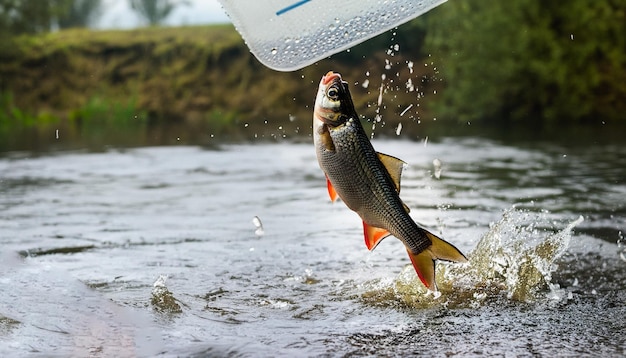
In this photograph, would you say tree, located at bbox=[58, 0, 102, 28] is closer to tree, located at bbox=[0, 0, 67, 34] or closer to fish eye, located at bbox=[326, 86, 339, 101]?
tree, located at bbox=[0, 0, 67, 34]

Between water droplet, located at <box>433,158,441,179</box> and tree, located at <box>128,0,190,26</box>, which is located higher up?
tree, located at <box>128,0,190,26</box>

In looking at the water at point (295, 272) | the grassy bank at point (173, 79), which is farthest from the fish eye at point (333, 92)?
the grassy bank at point (173, 79)

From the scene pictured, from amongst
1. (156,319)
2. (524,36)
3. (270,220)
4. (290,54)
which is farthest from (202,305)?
(524,36)

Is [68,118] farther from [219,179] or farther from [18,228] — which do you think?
[18,228]

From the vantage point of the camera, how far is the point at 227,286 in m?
5.28

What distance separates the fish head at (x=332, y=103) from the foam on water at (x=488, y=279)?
1.47 metres

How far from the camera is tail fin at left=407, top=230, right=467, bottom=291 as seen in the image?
381 cm

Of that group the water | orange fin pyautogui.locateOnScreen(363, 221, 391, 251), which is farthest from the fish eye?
the water

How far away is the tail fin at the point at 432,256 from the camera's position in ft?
12.5

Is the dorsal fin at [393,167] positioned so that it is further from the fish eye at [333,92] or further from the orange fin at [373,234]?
the fish eye at [333,92]

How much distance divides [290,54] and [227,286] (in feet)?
6.15

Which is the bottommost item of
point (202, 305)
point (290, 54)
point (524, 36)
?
point (202, 305)

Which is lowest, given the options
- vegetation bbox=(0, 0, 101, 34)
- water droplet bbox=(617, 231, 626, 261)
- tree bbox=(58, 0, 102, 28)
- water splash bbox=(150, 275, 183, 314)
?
water splash bbox=(150, 275, 183, 314)

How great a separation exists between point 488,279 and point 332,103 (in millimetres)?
2115
